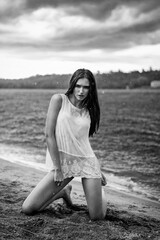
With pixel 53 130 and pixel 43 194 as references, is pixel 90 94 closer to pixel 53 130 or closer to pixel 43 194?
pixel 53 130

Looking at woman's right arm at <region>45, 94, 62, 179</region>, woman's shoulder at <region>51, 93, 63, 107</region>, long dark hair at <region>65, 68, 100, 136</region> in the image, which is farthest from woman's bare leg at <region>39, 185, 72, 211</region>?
woman's shoulder at <region>51, 93, 63, 107</region>

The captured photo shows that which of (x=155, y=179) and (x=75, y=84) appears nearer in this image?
(x=75, y=84)

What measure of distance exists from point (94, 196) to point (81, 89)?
5.10ft

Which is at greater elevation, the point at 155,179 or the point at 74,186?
the point at 74,186

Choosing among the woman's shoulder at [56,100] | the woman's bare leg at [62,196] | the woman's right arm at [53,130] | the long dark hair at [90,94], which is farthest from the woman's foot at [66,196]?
the woman's shoulder at [56,100]

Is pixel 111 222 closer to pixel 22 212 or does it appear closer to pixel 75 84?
pixel 22 212

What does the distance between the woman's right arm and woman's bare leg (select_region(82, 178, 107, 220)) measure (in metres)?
0.51

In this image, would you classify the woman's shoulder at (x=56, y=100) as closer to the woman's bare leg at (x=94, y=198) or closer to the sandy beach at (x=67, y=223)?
the woman's bare leg at (x=94, y=198)

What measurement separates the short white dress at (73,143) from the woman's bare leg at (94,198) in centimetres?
10

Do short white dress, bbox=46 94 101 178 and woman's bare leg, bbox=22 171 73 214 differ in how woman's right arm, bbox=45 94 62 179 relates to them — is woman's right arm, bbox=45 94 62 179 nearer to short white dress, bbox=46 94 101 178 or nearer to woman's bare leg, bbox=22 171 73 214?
short white dress, bbox=46 94 101 178

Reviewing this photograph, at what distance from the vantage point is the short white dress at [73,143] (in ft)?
13.3

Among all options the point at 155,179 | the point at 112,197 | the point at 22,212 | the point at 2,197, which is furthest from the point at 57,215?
the point at 155,179

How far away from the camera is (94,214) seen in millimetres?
4016

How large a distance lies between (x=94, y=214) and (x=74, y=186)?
8.45ft
